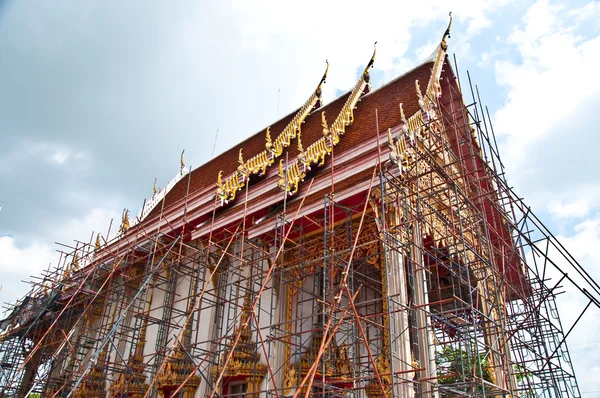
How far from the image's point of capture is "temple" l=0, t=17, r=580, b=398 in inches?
304

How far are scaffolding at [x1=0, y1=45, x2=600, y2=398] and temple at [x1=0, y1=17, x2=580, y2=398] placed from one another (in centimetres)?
4

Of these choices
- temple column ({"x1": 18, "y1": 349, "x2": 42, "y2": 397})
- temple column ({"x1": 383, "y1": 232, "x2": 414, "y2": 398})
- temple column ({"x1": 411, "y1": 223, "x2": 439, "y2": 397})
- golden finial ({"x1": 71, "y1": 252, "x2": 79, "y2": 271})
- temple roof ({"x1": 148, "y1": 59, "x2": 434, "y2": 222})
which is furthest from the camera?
temple column ({"x1": 18, "y1": 349, "x2": 42, "y2": 397})

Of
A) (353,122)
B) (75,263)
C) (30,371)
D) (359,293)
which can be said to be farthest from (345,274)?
(30,371)

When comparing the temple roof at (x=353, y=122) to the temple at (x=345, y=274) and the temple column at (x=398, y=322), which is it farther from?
the temple column at (x=398, y=322)

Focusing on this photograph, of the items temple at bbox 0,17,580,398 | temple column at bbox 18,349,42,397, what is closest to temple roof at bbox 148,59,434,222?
temple at bbox 0,17,580,398

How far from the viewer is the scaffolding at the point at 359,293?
7.52 meters

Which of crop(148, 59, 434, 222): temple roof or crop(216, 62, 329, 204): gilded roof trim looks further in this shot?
crop(216, 62, 329, 204): gilded roof trim

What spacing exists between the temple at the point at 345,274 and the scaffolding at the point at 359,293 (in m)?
0.04

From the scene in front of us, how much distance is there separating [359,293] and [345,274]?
3.78 metres

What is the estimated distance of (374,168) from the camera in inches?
324

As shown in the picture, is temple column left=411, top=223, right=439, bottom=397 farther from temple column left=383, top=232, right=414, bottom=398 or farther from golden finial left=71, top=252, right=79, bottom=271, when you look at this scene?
golden finial left=71, top=252, right=79, bottom=271

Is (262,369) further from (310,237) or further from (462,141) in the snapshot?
(462,141)

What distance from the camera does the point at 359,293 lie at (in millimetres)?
10273

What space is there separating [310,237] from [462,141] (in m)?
3.90
